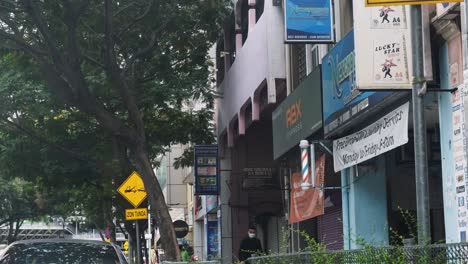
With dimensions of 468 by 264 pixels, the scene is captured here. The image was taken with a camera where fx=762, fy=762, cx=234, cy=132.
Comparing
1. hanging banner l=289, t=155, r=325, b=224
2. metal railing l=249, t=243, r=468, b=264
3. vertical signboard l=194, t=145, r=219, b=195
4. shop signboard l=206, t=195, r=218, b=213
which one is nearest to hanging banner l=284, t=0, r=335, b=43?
hanging banner l=289, t=155, r=325, b=224

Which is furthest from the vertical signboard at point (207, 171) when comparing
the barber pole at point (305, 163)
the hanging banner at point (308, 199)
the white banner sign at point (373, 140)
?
the white banner sign at point (373, 140)

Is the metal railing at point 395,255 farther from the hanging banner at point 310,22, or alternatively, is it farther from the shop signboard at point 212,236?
the shop signboard at point 212,236

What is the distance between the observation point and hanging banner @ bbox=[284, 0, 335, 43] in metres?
13.4

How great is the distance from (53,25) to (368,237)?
744cm

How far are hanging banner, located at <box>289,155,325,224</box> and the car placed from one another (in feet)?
15.4

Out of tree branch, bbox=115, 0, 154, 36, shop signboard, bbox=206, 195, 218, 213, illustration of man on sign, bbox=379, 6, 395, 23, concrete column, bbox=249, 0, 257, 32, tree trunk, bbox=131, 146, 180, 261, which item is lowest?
tree trunk, bbox=131, 146, 180, 261

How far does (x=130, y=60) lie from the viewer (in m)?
17.0

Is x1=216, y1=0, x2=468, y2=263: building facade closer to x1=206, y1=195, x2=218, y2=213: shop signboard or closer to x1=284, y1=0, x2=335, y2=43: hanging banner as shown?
x1=284, y1=0, x2=335, y2=43: hanging banner

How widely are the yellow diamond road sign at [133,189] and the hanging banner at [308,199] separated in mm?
3323

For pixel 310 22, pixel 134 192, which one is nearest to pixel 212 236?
pixel 134 192

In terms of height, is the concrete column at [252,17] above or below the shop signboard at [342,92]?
above

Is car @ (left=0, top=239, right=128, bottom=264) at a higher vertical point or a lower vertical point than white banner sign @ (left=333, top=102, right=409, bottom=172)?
lower

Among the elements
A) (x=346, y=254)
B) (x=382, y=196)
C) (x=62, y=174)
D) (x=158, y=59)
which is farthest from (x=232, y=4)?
(x=346, y=254)

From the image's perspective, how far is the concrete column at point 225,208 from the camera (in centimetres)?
2430
